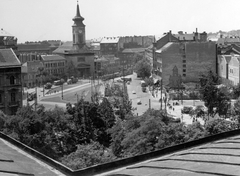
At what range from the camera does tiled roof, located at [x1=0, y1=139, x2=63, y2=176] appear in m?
7.96

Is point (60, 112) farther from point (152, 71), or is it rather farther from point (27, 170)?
point (152, 71)

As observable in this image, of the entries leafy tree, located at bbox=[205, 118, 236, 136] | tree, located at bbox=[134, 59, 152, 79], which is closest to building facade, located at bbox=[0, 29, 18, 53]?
tree, located at bbox=[134, 59, 152, 79]

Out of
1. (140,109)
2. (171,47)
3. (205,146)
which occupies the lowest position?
(140,109)

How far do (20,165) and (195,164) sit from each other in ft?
13.1

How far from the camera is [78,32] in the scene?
122m

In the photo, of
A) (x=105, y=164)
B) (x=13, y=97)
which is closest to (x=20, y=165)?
(x=105, y=164)

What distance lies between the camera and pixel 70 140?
34.0 metres

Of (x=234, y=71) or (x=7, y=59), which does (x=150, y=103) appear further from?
(x=7, y=59)

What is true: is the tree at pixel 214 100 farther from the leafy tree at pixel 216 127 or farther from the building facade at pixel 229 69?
the building facade at pixel 229 69

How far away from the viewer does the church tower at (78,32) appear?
12150 centimetres

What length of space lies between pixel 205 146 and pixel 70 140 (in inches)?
927

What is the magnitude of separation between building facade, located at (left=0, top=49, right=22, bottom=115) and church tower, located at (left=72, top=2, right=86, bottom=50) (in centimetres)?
7572

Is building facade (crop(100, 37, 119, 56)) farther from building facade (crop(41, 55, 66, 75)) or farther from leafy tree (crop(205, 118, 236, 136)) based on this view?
leafy tree (crop(205, 118, 236, 136))

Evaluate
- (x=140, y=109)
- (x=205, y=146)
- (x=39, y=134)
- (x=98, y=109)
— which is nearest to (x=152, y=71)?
(x=140, y=109)
